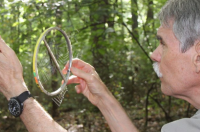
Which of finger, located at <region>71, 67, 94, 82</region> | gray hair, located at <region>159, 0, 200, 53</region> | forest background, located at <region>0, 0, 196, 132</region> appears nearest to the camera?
gray hair, located at <region>159, 0, 200, 53</region>

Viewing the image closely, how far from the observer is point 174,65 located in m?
1.69

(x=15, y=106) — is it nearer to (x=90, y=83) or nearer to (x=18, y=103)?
(x=18, y=103)

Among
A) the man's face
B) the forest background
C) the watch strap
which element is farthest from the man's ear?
the forest background

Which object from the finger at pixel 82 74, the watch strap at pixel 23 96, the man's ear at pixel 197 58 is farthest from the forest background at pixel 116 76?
the man's ear at pixel 197 58

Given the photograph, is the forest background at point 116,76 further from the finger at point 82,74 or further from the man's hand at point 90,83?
the finger at point 82,74

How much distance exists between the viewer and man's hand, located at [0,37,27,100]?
1.55 m

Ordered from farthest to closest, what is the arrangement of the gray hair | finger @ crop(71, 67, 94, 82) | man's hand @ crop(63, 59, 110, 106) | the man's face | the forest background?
the forest background < man's hand @ crop(63, 59, 110, 106) < finger @ crop(71, 67, 94, 82) < the man's face < the gray hair

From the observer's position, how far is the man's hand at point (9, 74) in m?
1.55

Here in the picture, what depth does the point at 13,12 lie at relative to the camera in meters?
3.90

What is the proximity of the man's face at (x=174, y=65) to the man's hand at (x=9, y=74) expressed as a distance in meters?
1.04

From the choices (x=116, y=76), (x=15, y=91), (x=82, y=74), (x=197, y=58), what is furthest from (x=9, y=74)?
(x=116, y=76)

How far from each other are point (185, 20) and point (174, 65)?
1.09ft

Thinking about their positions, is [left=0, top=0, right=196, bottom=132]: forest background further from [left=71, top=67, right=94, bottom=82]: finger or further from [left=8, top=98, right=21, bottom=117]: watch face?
[left=8, top=98, right=21, bottom=117]: watch face

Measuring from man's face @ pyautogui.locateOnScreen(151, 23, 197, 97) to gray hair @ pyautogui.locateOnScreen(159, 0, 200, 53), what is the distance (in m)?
0.05
